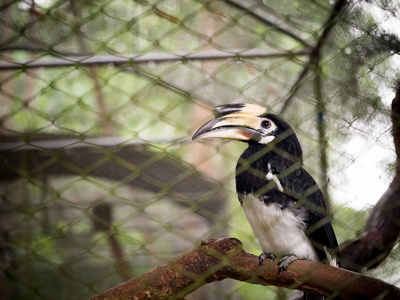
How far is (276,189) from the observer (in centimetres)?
130

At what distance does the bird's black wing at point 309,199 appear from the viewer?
1.28 metres

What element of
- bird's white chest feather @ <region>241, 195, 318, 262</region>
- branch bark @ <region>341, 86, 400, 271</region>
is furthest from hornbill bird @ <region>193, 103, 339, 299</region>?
branch bark @ <region>341, 86, 400, 271</region>

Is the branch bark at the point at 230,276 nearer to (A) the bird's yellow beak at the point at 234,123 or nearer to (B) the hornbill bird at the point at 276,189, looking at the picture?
(B) the hornbill bird at the point at 276,189

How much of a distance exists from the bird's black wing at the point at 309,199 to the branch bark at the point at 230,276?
31 cm

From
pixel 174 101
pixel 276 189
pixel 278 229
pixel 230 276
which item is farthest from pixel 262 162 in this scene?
pixel 174 101

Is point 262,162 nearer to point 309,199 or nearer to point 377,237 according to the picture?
point 309,199

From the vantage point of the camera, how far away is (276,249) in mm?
1418

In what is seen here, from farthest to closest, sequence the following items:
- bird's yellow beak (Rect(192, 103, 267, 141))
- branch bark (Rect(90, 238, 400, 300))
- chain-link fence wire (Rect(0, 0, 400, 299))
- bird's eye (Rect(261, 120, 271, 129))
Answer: bird's eye (Rect(261, 120, 271, 129))
bird's yellow beak (Rect(192, 103, 267, 141))
chain-link fence wire (Rect(0, 0, 400, 299))
branch bark (Rect(90, 238, 400, 300))

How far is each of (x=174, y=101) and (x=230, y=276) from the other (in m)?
1.06

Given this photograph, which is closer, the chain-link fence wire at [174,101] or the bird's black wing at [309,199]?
the chain-link fence wire at [174,101]

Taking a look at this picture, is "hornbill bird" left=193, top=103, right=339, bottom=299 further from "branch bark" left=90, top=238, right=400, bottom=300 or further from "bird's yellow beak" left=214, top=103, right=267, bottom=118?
"branch bark" left=90, top=238, right=400, bottom=300

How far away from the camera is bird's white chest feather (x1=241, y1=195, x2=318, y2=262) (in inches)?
52.5

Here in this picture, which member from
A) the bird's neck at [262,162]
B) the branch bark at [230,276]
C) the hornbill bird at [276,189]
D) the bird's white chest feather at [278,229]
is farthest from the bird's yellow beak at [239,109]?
the branch bark at [230,276]

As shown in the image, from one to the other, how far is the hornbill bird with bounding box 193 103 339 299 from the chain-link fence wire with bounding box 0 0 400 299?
0.19 ft
